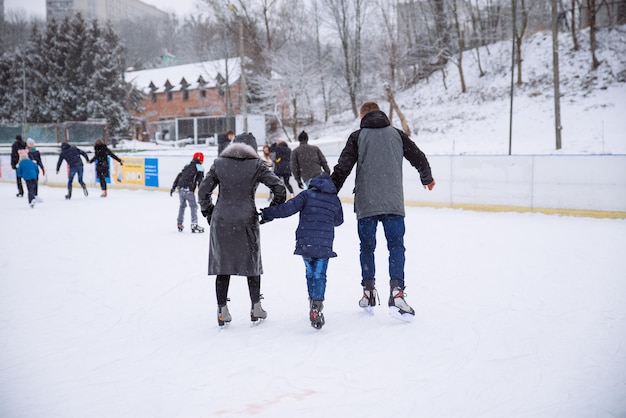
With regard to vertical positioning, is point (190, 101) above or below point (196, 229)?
above

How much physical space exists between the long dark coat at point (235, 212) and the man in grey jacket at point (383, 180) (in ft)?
2.21

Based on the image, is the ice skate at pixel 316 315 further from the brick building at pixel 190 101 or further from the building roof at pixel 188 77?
the building roof at pixel 188 77

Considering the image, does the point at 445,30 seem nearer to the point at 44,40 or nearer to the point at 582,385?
the point at 44,40

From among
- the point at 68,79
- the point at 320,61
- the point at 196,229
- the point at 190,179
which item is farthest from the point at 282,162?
the point at 68,79

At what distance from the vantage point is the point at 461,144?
23844mm

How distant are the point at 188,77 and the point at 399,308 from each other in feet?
150

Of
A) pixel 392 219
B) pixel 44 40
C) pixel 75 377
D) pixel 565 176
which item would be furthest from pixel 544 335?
Answer: pixel 44 40

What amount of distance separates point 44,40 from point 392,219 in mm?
44733

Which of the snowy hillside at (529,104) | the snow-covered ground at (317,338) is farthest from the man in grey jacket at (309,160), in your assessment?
the snowy hillside at (529,104)

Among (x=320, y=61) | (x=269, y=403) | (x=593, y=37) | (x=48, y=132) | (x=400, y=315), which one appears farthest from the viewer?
(x=320, y=61)

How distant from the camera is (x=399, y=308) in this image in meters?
4.12

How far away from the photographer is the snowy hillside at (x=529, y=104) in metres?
21.7

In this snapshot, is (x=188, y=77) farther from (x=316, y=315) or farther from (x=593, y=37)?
(x=316, y=315)

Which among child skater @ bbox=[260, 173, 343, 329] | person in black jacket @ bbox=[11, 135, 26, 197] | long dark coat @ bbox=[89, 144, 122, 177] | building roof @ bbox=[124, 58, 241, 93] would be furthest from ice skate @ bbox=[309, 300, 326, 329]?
building roof @ bbox=[124, 58, 241, 93]
